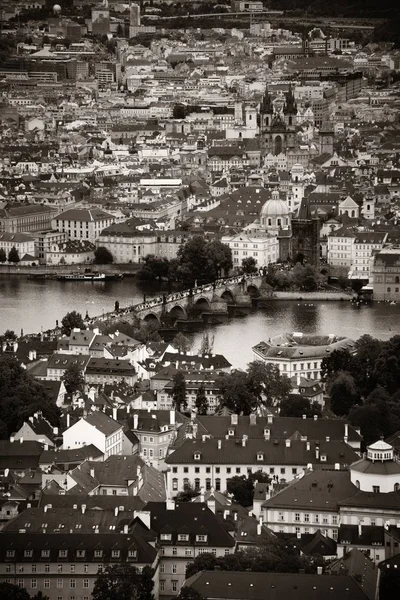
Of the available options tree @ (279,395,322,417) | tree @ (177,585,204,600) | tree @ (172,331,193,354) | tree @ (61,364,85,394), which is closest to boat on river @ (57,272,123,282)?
tree @ (172,331,193,354)

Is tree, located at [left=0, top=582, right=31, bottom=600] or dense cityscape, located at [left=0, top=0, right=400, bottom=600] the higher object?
tree, located at [left=0, top=582, right=31, bottom=600]

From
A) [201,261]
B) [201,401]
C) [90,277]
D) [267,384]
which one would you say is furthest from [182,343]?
[90,277]

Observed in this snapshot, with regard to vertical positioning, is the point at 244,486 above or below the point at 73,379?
above

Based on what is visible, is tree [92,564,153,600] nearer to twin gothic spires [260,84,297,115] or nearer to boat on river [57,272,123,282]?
boat on river [57,272,123,282]

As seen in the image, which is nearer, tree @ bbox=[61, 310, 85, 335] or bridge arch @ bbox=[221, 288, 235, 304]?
tree @ bbox=[61, 310, 85, 335]

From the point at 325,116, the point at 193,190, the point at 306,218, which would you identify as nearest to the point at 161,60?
the point at 325,116

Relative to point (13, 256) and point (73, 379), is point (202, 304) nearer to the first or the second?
point (13, 256)

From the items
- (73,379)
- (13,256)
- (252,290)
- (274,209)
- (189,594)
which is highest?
(189,594)
